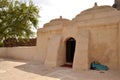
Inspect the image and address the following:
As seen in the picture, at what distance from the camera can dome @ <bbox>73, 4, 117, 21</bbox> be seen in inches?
459

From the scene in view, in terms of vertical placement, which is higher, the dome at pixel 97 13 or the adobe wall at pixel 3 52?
the dome at pixel 97 13

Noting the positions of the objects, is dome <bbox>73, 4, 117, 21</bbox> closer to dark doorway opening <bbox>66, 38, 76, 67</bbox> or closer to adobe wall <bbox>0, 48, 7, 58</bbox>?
dark doorway opening <bbox>66, 38, 76, 67</bbox>

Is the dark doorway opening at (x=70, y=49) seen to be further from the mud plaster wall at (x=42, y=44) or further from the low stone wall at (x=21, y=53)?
the low stone wall at (x=21, y=53)

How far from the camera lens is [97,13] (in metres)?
12.1

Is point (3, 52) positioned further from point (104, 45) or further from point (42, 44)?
point (104, 45)

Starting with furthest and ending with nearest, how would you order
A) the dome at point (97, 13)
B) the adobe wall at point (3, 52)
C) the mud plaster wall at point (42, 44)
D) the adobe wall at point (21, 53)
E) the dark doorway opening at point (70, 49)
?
the adobe wall at point (3, 52) → the adobe wall at point (21, 53) → the mud plaster wall at point (42, 44) → the dark doorway opening at point (70, 49) → the dome at point (97, 13)

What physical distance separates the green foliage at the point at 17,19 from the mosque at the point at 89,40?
6.85 m

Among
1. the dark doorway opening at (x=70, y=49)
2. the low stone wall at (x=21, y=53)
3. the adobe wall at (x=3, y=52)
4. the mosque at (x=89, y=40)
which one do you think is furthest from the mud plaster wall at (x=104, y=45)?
the adobe wall at (x=3, y=52)

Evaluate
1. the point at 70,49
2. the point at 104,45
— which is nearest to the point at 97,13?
the point at 104,45

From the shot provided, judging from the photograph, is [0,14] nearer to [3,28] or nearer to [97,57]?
[3,28]

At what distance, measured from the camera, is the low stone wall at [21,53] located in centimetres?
1671

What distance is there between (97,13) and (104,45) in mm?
2840

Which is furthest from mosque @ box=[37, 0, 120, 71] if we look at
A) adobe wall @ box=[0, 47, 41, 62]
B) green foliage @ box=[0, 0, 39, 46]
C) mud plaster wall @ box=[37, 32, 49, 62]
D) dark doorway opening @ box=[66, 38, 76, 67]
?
green foliage @ box=[0, 0, 39, 46]

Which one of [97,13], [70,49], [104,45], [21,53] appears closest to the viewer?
[104,45]
